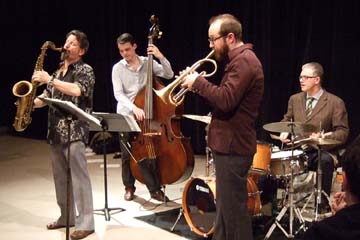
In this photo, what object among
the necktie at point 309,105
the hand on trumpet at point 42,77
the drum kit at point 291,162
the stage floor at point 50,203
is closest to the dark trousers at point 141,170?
the stage floor at point 50,203

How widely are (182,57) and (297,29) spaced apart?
1757 millimetres

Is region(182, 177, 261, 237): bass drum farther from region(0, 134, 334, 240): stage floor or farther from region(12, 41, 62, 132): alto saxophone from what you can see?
region(12, 41, 62, 132): alto saxophone

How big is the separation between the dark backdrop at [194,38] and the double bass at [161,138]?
75.3 inches

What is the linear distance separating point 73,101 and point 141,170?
1.11 m

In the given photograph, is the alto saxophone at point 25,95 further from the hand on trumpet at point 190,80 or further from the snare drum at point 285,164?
the snare drum at point 285,164

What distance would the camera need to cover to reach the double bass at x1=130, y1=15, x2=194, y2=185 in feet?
14.2

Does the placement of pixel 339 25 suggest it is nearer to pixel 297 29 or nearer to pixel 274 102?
pixel 297 29

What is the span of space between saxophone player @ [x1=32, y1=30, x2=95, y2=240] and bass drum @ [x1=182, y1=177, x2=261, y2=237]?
0.75 m

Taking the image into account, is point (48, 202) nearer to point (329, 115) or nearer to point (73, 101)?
point (73, 101)

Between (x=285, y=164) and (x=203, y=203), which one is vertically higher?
(x=285, y=164)

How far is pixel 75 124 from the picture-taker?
3.84m

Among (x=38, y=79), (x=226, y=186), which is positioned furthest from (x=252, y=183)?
(x=38, y=79)

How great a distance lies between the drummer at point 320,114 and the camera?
4.33 metres

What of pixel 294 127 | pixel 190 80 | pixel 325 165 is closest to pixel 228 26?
pixel 190 80
